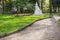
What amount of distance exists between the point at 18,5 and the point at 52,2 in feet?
50.5

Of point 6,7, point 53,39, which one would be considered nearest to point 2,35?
point 53,39

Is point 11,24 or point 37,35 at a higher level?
point 37,35

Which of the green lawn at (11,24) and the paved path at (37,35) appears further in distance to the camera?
the green lawn at (11,24)

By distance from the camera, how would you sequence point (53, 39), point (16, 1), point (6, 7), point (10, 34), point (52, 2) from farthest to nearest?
point (52, 2) → point (6, 7) → point (16, 1) → point (10, 34) → point (53, 39)

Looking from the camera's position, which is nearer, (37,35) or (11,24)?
(37,35)

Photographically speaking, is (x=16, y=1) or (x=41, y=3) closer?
(x=16, y=1)

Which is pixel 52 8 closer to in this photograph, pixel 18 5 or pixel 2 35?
pixel 18 5

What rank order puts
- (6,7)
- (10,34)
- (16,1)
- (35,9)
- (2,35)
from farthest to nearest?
(6,7), (35,9), (16,1), (10,34), (2,35)

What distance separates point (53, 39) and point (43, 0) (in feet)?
129

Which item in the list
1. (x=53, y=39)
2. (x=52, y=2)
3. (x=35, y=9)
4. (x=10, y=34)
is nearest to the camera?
(x=53, y=39)

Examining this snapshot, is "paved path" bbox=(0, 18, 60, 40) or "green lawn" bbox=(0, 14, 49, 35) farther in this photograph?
"green lawn" bbox=(0, 14, 49, 35)

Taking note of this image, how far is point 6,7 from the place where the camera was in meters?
36.9

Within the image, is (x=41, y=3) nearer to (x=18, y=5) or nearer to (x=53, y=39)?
(x=18, y=5)

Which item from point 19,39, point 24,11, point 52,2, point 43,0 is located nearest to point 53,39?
point 19,39
